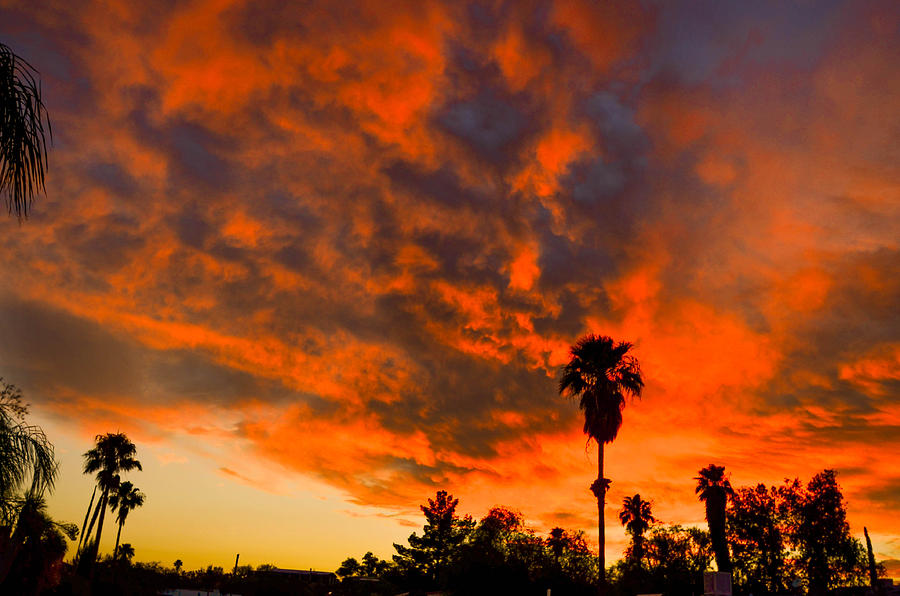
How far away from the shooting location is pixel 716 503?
6019cm

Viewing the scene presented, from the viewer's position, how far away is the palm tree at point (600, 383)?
131ft

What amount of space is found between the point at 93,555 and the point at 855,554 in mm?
68188

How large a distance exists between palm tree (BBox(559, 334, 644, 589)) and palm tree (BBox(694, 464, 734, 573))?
26345mm

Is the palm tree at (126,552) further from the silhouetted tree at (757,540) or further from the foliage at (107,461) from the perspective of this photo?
the silhouetted tree at (757,540)

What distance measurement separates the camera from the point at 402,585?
7200 cm

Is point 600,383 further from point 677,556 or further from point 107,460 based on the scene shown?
point 107,460

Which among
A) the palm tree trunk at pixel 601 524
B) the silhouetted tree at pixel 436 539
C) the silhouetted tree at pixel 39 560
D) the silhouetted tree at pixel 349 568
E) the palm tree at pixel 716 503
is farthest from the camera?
the silhouetted tree at pixel 349 568

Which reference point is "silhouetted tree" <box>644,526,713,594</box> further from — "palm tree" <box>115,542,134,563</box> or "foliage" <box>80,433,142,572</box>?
"palm tree" <box>115,542,134,563</box>

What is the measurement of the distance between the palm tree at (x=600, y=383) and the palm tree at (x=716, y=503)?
1037 inches

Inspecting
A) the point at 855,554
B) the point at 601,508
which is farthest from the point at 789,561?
the point at 601,508

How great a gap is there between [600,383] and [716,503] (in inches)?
1113

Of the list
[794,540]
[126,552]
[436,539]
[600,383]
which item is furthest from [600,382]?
[126,552]

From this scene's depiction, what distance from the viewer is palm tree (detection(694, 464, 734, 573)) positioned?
57438 millimetres

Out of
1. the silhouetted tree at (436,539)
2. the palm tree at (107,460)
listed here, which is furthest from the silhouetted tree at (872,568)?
the palm tree at (107,460)
